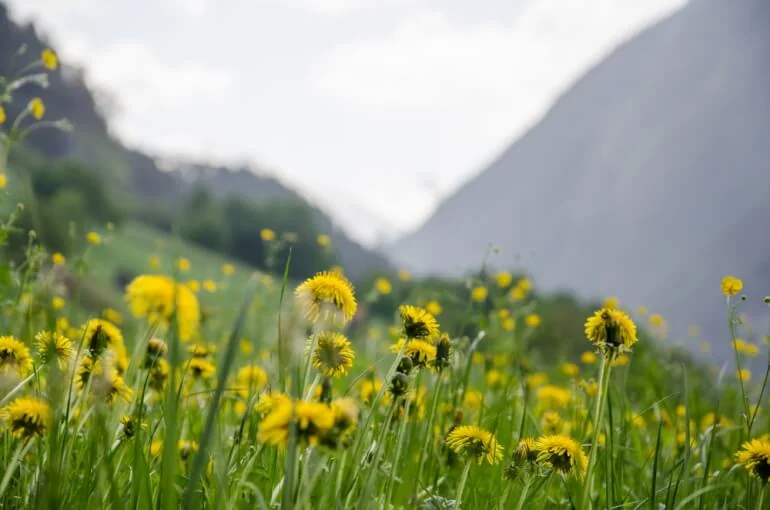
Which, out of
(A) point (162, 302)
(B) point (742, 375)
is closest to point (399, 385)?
(A) point (162, 302)

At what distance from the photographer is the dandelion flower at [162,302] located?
0.78 metres

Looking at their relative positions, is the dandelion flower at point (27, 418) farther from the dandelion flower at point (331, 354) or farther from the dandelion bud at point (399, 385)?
the dandelion bud at point (399, 385)

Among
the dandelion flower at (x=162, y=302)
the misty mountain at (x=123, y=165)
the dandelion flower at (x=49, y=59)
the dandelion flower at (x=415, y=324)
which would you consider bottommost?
the dandelion flower at (x=162, y=302)

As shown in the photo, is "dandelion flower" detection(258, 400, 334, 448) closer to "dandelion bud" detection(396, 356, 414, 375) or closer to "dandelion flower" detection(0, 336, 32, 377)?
"dandelion bud" detection(396, 356, 414, 375)

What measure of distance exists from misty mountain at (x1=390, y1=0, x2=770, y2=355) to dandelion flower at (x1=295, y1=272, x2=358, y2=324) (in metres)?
36.1

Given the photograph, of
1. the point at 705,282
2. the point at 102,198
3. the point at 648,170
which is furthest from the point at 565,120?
the point at 102,198

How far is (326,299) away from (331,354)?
0.20 meters

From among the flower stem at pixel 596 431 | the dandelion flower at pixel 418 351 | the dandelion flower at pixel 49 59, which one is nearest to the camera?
the flower stem at pixel 596 431

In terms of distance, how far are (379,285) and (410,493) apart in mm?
3093

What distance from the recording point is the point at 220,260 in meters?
48.1

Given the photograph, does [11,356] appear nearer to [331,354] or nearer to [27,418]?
[27,418]

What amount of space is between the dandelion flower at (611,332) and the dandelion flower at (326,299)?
0.52 m

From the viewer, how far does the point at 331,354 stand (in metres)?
0.93

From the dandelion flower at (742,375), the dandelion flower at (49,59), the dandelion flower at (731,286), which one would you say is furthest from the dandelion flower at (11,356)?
the dandelion flower at (49,59)
